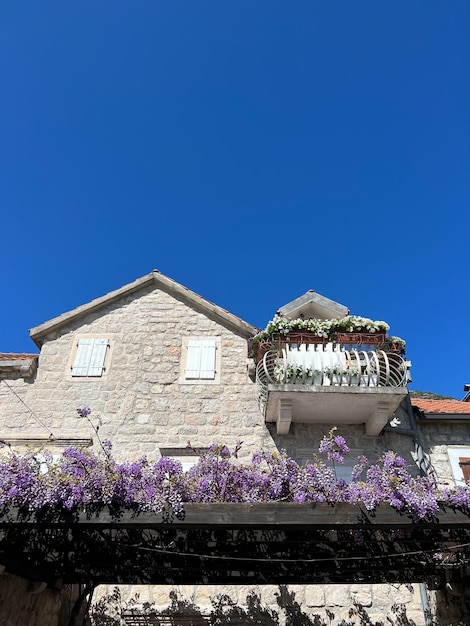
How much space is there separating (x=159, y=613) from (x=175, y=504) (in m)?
4.86

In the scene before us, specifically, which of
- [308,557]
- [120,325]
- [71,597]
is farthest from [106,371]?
[308,557]

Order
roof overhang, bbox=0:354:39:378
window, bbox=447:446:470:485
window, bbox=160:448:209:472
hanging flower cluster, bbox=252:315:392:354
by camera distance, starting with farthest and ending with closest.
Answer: roof overhang, bbox=0:354:39:378 → hanging flower cluster, bbox=252:315:392:354 → window, bbox=160:448:209:472 → window, bbox=447:446:470:485

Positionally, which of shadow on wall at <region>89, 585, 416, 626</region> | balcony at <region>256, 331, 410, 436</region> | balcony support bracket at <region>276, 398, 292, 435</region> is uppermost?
→ balcony at <region>256, 331, 410, 436</region>

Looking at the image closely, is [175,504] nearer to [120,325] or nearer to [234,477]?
[234,477]

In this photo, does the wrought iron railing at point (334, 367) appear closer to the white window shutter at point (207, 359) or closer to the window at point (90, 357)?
the white window shutter at point (207, 359)

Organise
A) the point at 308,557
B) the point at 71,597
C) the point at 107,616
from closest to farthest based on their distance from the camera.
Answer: the point at 308,557
the point at 71,597
the point at 107,616

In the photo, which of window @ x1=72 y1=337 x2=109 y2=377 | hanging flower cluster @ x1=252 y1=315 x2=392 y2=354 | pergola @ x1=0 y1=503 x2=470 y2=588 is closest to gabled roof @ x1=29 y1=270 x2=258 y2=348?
window @ x1=72 y1=337 x2=109 y2=377

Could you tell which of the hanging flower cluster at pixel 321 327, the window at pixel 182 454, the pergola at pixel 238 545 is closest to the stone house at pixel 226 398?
the window at pixel 182 454

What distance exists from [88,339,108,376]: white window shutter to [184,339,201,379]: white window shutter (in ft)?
5.79

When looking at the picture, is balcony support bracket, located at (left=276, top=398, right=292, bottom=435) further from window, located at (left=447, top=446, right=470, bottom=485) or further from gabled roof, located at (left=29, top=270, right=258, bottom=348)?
window, located at (left=447, top=446, right=470, bottom=485)

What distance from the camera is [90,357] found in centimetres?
1009

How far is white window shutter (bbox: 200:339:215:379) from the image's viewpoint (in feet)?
32.3

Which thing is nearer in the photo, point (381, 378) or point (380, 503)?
point (380, 503)

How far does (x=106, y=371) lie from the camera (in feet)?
32.5
